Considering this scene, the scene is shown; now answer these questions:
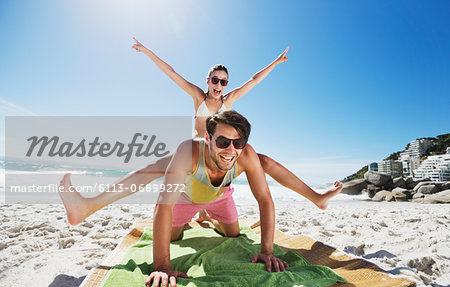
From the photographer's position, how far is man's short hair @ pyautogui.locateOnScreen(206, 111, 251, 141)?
221 centimetres

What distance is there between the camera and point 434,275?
2.20 m

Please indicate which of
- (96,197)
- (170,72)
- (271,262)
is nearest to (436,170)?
(170,72)

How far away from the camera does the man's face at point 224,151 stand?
217 cm

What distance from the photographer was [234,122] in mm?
2205

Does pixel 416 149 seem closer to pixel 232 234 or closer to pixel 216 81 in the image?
pixel 216 81

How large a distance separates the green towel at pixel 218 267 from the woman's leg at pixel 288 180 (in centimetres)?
78

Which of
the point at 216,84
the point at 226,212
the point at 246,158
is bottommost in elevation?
the point at 226,212

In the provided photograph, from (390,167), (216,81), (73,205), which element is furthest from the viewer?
(390,167)

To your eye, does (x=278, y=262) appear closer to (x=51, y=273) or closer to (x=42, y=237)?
(x=51, y=273)

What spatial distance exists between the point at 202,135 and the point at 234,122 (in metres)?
1.50

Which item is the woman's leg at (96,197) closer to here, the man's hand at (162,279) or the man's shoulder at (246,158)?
the man's shoulder at (246,158)

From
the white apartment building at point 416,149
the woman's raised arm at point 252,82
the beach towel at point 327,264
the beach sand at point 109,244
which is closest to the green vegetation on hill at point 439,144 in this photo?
the white apartment building at point 416,149

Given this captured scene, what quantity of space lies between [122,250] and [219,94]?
8.55ft

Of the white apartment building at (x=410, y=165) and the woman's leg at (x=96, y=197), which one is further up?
the white apartment building at (x=410, y=165)
